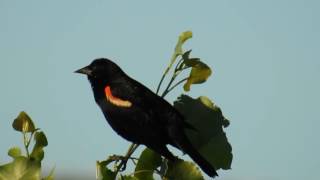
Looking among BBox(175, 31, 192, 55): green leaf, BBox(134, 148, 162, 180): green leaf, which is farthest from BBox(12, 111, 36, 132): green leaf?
BBox(175, 31, 192, 55): green leaf

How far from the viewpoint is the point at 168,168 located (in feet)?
9.37

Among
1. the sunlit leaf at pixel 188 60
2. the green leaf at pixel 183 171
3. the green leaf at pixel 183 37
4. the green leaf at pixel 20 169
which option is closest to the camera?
the green leaf at pixel 20 169

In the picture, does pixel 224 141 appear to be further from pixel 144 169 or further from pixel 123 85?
pixel 123 85

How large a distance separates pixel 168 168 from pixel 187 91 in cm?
57

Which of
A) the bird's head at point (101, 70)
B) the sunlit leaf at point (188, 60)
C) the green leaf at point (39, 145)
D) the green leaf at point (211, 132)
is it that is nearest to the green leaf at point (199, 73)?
the sunlit leaf at point (188, 60)

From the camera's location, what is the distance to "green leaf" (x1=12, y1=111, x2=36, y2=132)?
258 centimetres

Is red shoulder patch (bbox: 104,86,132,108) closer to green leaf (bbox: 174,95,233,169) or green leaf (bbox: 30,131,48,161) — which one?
green leaf (bbox: 174,95,233,169)

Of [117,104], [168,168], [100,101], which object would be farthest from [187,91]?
[100,101]

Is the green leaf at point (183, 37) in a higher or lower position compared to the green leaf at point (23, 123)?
higher

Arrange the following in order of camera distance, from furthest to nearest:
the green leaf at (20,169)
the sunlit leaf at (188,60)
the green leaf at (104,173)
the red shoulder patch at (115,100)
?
1. the red shoulder patch at (115,100)
2. the sunlit leaf at (188,60)
3. the green leaf at (104,173)
4. the green leaf at (20,169)

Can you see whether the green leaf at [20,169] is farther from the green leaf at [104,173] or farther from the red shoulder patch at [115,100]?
the red shoulder patch at [115,100]

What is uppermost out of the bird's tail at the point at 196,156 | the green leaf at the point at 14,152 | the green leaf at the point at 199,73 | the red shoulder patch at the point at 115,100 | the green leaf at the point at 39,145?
the green leaf at the point at 199,73

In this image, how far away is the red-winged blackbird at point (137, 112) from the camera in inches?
145

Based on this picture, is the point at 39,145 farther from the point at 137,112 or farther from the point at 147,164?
the point at 137,112
